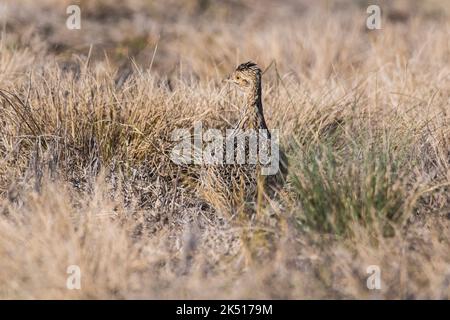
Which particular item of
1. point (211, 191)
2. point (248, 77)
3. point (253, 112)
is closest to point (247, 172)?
point (211, 191)

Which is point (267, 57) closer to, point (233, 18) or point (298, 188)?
point (233, 18)

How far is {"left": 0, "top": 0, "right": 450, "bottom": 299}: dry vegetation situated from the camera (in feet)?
13.6

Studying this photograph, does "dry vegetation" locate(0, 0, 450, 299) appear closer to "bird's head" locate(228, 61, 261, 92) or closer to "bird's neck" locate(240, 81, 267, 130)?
"bird's neck" locate(240, 81, 267, 130)

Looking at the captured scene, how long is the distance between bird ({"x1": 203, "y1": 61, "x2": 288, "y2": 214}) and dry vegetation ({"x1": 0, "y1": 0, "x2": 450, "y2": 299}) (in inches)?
3.8

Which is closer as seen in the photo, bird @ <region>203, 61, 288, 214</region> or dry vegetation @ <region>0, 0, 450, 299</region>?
dry vegetation @ <region>0, 0, 450, 299</region>

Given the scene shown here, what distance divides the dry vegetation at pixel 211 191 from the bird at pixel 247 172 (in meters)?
0.10

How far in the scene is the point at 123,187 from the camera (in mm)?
5262

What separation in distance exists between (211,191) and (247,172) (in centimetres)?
25

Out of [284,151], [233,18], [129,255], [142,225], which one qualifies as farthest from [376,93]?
[233,18]

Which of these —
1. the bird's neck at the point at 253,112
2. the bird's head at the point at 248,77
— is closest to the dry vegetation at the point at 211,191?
the bird's neck at the point at 253,112

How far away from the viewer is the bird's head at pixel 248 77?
508cm

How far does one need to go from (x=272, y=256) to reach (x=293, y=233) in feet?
0.59

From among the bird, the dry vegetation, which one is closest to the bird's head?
the bird

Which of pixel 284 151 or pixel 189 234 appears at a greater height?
pixel 284 151
